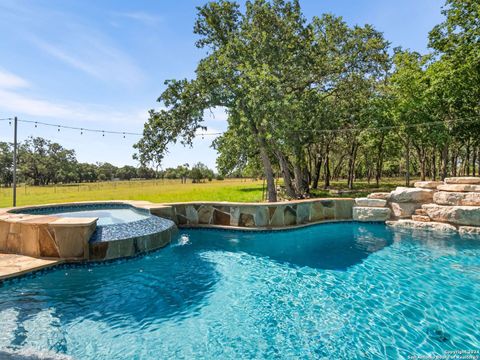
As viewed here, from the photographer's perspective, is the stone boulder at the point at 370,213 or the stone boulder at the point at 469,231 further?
the stone boulder at the point at 370,213

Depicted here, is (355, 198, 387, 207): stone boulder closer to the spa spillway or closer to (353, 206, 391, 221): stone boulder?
(353, 206, 391, 221): stone boulder

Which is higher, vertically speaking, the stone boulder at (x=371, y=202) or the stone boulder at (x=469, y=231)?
the stone boulder at (x=371, y=202)

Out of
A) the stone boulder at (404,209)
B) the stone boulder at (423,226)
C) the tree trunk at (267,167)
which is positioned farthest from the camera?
the tree trunk at (267,167)

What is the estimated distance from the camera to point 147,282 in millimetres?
5625

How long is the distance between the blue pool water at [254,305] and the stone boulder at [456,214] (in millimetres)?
2156

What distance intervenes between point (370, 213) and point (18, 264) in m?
11.4

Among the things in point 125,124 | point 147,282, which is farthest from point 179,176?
point 147,282

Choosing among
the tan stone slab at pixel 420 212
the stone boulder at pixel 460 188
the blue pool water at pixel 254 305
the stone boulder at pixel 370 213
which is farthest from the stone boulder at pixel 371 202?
the blue pool water at pixel 254 305

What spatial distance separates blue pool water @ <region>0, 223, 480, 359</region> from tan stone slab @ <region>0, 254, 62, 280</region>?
20 cm

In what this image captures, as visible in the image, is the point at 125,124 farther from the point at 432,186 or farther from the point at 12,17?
the point at 432,186

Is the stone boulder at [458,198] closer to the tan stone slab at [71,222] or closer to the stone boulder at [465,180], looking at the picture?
the stone boulder at [465,180]

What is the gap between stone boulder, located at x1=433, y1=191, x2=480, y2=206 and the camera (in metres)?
9.44

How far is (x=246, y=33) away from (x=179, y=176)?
Result: 2907 inches

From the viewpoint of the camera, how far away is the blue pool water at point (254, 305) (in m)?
3.57
